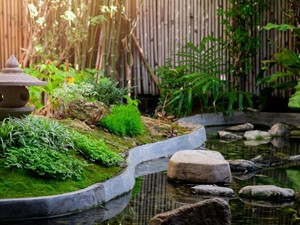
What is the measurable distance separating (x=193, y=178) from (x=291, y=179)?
47.2 inches

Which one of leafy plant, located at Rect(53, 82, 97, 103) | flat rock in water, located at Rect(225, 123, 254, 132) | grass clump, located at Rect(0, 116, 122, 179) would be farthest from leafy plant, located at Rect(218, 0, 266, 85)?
grass clump, located at Rect(0, 116, 122, 179)

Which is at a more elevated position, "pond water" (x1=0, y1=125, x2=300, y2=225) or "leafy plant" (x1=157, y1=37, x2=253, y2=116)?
"leafy plant" (x1=157, y1=37, x2=253, y2=116)

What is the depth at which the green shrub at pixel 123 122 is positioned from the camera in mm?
9805

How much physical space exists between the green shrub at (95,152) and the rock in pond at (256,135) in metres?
4.31

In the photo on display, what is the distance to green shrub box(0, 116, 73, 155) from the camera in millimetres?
7426

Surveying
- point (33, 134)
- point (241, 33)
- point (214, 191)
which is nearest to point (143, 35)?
point (241, 33)

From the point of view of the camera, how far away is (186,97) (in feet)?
44.2

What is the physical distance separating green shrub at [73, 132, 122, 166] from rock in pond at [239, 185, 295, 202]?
1493 mm

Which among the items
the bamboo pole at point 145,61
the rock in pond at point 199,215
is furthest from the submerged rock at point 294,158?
the bamboo pole at point 145,61

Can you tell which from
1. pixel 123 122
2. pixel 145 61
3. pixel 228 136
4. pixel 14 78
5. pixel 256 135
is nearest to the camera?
pixel 14 78

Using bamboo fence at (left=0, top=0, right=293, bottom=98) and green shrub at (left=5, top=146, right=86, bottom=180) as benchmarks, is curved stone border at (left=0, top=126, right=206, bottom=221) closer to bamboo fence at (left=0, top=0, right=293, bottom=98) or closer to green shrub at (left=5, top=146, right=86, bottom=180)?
green shrub at (left=5, top=146, right=86, bottom=180)

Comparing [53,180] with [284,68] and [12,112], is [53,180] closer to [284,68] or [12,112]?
[12,112]

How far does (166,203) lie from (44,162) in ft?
4.17

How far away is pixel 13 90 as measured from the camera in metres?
8.13
